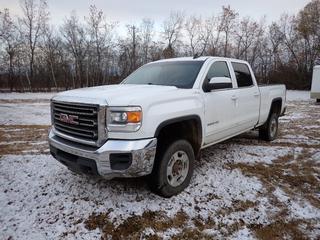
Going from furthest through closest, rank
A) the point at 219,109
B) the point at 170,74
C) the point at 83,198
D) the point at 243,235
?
the point at 170,74 → the point at 219,109 → the point at 83,198 → the point at 243,235

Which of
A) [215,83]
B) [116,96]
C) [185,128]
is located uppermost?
[215,83]

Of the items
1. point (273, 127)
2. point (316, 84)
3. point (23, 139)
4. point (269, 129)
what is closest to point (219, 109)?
point (269, 129)

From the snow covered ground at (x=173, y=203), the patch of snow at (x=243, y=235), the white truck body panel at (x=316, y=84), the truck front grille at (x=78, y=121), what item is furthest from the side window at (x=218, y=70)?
the white truck body panel at (x=316, y=84)

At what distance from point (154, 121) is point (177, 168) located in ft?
3.05

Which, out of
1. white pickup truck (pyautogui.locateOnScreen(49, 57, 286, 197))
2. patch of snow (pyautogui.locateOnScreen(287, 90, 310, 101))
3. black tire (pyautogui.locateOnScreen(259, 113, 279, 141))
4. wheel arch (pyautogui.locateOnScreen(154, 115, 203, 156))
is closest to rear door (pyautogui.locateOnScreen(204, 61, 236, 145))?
white pickup truck (pyautogui.locateOnScreen(49, 57, 286, 197))

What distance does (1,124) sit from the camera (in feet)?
31.7

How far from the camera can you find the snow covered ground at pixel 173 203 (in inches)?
127

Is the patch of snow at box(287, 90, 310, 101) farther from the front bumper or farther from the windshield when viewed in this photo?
the front bumper

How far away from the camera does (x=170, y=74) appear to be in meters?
4.73

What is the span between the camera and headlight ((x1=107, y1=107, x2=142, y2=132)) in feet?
10.6

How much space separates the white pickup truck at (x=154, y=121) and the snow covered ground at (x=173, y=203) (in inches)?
17.8

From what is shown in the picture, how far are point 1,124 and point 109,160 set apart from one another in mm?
8062

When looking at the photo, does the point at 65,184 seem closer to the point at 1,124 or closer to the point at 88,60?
the point at 1,124

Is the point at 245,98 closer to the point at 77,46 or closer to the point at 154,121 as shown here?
the point at 154,121
